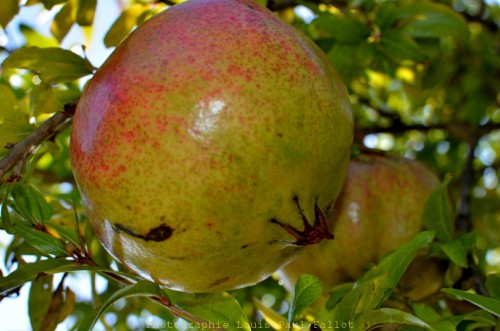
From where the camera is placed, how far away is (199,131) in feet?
3.71

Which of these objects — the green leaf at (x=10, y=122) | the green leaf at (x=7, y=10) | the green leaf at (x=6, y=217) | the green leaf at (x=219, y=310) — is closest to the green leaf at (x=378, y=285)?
the green leaf at (x=219, y=310)

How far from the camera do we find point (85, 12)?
1.77m

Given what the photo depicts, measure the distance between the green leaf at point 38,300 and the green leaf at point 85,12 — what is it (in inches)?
26.2

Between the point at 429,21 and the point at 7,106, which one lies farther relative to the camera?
the point at 429,21

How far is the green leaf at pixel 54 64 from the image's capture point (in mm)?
1591

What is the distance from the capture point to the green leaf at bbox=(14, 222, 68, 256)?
4.65 feet

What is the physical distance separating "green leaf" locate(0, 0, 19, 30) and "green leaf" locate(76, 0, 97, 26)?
156mm

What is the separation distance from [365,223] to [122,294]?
837mm

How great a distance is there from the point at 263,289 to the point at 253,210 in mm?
1609

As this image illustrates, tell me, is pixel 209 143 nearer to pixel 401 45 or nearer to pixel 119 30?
pixel 119 30

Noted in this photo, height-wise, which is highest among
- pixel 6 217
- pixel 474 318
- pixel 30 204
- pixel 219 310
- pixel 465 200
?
pixel 6 217

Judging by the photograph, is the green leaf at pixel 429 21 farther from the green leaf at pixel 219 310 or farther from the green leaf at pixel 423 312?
the green leaf at pixel 219 310

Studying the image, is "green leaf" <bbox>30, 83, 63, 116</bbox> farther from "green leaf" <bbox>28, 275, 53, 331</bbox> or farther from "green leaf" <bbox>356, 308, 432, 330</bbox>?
"green leaf" <bbox>356, 308, 432, 330</bbox>

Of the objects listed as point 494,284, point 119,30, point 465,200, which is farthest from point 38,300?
point 465,200
